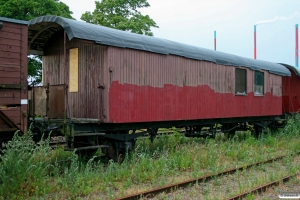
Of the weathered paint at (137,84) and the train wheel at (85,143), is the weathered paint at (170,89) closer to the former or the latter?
the weathered paint at (137,84)

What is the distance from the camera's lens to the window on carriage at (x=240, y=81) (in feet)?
42.9

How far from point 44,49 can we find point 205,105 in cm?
539

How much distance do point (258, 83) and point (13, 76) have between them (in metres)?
10.4

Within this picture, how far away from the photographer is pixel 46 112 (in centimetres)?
853

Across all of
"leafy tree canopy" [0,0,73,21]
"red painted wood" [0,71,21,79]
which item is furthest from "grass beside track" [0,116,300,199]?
"leafy tree canopy" [0,0,73,21]

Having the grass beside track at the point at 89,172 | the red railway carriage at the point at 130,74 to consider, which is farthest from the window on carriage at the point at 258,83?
the grass beside track at the point at 89,172

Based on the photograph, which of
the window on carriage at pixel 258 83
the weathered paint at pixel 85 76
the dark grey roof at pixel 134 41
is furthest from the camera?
the window on carriage at pixel 258 83

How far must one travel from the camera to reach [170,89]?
1003cm

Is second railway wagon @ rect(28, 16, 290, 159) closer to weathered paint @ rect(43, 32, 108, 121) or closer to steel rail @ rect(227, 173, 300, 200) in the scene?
weathered paint @ rect(43, 32, 108, 121)

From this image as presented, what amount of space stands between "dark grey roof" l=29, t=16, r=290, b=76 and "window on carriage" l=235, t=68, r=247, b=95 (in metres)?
0.30

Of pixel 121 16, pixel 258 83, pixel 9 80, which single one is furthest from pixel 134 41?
pixel 121 16

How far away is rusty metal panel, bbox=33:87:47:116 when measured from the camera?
866 centimetres

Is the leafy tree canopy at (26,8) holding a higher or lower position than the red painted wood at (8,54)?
higher

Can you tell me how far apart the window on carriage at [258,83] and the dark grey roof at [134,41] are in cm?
82
